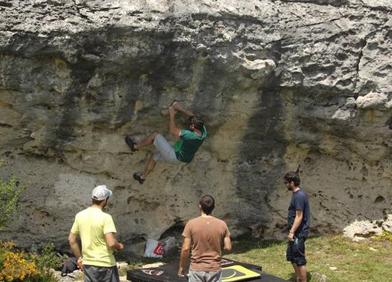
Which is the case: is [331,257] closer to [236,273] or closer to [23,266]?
[236,273]

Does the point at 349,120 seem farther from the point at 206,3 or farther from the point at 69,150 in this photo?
the point at 69,150

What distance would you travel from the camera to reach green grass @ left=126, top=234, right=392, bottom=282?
30.0 feet

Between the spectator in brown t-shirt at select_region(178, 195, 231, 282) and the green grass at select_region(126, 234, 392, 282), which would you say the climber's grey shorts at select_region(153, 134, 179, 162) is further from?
the spectator in brown t-shirt at select_region(178, 195, 231, 282)

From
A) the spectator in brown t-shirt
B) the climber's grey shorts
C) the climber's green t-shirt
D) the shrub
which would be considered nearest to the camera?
the spectator in brown t-shirt


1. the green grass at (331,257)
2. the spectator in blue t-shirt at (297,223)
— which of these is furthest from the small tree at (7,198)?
the spectator in blue t-shirt at (297,223)

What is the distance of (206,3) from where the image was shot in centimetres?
934

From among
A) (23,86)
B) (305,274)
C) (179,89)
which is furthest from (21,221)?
(305,274)

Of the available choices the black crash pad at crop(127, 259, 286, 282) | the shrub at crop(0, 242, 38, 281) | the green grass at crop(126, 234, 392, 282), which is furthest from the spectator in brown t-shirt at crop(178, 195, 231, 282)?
the green grass at crop(126, 234, 392, 282)

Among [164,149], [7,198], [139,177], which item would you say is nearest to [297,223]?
[164,149]

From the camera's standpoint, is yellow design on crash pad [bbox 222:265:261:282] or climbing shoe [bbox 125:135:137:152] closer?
yellow design on crash pad [bbox 222:265:261:282]

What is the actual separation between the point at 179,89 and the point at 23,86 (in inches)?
87.9

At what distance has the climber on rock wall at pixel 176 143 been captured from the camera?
9.47 metres

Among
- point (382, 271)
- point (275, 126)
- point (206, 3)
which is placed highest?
point (206, 3)

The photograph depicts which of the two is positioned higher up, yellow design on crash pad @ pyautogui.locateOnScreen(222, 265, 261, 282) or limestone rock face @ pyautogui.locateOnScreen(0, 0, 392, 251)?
limestone rock face @ pyautogui.locateOnScreen(0, 0, 392, 251)
